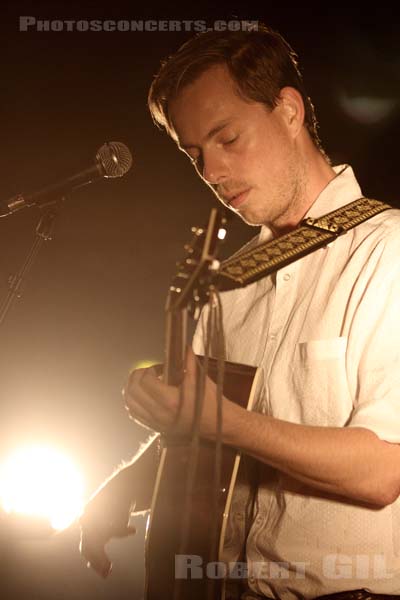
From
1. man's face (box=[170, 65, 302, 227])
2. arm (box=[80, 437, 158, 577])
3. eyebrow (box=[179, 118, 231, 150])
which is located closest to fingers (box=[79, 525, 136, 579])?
arm (box=[80, 437, 158, 577])

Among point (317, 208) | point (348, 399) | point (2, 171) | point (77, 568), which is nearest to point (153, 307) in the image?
point (2, 171)

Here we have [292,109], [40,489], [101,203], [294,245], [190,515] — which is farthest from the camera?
[101,203]

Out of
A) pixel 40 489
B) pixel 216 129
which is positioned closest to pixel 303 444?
pixel 216 129

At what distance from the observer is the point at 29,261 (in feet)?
7.59

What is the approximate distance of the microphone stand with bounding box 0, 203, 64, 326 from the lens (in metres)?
2.27

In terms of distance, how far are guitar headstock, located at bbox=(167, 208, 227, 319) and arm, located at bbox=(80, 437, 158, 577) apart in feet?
3.20

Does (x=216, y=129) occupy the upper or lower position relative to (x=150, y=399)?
upper

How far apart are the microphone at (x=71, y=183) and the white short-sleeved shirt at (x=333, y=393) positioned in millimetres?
739

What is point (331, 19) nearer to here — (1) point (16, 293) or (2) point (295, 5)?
(2) point (295, 5)

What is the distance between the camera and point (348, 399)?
1.75 m

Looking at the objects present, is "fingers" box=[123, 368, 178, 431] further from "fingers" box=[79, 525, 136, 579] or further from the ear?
the ear

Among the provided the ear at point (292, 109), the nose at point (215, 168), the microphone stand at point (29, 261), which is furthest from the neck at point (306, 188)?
the microphone stand at point (29, 261)

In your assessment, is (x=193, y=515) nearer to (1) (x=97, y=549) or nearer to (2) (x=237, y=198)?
(1) (x=97, y=549)

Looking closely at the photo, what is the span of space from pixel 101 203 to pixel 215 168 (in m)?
2.19
